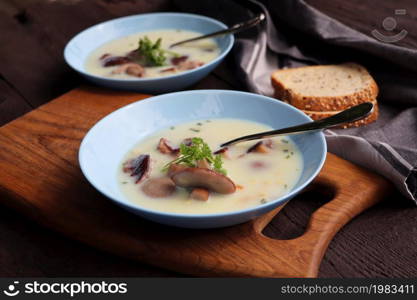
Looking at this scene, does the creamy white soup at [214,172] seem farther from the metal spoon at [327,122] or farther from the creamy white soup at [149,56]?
the creamy white soup at [149,56]

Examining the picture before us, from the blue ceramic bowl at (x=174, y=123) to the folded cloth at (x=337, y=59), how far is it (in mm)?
233

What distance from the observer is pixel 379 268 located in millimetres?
1893

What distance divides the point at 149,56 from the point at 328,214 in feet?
4.74

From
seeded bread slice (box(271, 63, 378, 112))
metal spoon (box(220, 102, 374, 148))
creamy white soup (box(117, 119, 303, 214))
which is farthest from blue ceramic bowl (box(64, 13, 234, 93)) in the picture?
metal spoon (box(220, 102, 374, 148))

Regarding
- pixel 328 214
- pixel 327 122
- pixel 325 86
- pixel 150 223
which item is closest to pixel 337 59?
pixel 325 86

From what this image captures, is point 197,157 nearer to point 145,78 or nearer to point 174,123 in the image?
point 174,123

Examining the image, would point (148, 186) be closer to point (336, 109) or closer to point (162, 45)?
point (336, 109)

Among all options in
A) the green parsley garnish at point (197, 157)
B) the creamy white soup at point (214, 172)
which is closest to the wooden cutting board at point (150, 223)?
the creamy white soup at point (214, 172)

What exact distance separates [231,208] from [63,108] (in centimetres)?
122

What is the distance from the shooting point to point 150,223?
78.9 inches

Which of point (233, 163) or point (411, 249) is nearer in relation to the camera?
point (411, 249)

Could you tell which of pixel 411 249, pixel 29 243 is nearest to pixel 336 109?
pixel 411 249

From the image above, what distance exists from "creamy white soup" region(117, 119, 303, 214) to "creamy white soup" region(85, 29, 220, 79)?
0.71m

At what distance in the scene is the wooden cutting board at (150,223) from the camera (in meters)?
1.85
